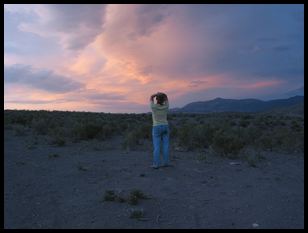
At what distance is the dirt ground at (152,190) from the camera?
8656 millimetres

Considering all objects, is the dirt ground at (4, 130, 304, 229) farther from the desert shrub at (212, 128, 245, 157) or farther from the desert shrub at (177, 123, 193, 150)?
the desert shrub at (177, 123, 193, 150)

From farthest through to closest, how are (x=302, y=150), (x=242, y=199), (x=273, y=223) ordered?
1. (x=302, y=150)
2. (x=242, y=199)
3. (x=273, y=223)

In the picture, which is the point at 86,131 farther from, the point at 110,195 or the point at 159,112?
the point at 110,195

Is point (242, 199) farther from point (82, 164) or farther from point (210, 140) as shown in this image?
point (210, 140)

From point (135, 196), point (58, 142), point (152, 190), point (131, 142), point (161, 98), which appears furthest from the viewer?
point (58, 142)

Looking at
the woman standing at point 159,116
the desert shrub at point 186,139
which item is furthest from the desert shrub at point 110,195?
the desert shrub at point 186,139

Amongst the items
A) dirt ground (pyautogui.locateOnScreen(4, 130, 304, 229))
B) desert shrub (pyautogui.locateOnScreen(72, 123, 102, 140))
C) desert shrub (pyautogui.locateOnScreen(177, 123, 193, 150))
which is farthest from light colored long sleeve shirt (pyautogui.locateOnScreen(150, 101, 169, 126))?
desert shrub (pyautogui.locateOnScreen(72, 123, 102, 140))

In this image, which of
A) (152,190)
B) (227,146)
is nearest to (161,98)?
(152,190)

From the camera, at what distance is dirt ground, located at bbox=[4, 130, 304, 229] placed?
8.66 m

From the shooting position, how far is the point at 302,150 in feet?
62.3

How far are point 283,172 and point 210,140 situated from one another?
5.45m

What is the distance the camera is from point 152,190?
10.8m

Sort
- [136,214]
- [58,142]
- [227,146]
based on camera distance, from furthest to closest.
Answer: [58,142]
[227,146]
[136,214]
